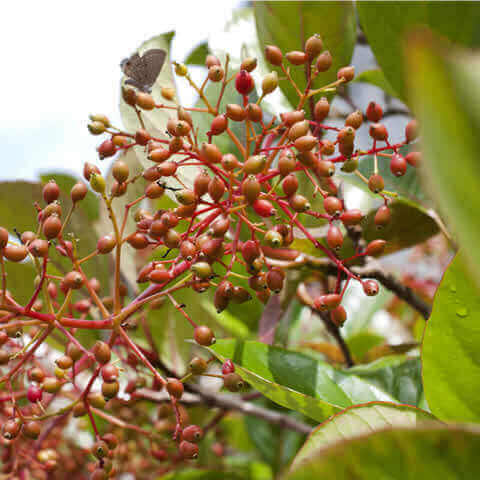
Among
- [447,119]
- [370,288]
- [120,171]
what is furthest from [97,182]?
[447,119]

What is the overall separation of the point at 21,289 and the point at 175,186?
38 cm

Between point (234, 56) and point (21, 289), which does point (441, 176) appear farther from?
point (234, 56)

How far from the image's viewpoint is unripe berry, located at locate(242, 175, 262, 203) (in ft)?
1.76

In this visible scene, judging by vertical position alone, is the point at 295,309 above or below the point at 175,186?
below

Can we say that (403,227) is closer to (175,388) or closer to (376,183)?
(376,183)

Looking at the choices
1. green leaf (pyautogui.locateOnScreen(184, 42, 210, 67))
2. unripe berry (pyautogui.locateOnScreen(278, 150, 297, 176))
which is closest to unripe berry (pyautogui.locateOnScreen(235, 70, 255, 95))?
unripe berry (pyautogui.locateOnScreen(278, 150, 297, 176))

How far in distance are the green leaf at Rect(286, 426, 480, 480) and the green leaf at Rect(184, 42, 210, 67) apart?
1.09m

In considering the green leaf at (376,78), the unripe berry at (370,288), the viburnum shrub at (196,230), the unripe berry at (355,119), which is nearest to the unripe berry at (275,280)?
the viburnum shrub at (196,230)

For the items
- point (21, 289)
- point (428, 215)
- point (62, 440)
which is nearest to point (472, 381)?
point (428, 215)

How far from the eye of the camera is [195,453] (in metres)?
0.58

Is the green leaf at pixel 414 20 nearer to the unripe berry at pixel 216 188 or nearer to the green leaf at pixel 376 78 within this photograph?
the green leaf at pixel 376 78

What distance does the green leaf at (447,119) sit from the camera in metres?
0.20

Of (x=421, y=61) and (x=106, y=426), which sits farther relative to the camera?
(x=106, y=426)

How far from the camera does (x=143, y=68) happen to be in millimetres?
691
